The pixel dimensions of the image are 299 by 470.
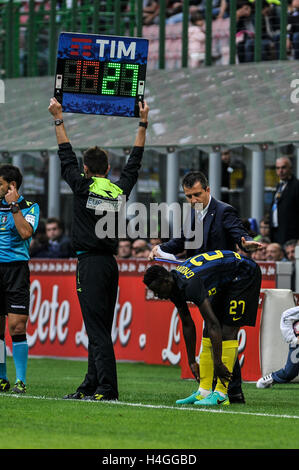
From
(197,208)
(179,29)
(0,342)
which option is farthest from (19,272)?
(179,29)

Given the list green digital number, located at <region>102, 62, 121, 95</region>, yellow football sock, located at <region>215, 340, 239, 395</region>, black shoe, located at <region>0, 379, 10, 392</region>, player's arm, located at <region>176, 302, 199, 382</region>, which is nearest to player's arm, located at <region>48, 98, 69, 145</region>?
green digital number, located at <region>102, 62, 121, 95</region>

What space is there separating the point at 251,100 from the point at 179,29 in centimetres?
316

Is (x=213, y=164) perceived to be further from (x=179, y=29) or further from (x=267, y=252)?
(x=267, y=252)

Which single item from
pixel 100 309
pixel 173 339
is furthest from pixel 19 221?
pixel 173 339

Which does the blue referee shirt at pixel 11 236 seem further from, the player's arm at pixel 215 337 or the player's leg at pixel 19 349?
the player's arm at pixel 215 337

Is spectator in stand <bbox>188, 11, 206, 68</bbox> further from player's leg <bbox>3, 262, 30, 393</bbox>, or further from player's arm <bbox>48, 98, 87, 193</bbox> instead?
player's arm <bbox>48, 98, 87, 193</bbox>

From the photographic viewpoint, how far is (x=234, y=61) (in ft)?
64.7

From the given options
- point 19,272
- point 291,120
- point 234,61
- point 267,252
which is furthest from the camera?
point 234,61

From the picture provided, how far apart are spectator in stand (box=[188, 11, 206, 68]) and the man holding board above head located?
34.3 ft

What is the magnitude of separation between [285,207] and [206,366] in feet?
20.5

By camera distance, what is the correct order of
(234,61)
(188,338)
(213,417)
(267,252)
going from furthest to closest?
(234,61), (267,252), (188,338), (213,417)

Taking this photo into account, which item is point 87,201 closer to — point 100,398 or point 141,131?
point 141,131

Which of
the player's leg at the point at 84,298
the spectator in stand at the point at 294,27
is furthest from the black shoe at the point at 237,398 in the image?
the spectator in stand at the point at 294,27

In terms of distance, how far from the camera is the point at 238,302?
33.9 ft
